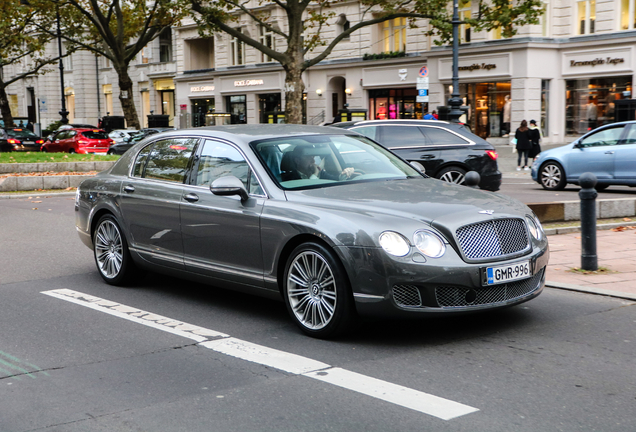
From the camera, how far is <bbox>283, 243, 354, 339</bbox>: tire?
215 inches

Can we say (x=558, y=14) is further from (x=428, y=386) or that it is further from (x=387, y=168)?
(x=428, y=386)

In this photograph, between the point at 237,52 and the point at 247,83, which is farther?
the point at 237,52

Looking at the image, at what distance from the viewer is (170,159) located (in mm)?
7246

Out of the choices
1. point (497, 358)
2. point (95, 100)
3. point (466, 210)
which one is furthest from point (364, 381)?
point (95, 100)

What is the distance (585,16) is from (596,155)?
19.4 metres

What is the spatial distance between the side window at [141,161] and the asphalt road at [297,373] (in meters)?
1.19

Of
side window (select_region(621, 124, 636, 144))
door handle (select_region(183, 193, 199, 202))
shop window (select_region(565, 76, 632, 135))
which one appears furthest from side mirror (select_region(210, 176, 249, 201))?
shop window (select_region(565, 76, 632, 135))

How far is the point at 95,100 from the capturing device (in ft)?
216

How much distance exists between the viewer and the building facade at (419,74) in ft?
111

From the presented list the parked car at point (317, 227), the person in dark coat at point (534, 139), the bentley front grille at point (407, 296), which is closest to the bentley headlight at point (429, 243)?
the parked car at point (317, 227)

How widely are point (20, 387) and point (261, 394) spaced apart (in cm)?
147

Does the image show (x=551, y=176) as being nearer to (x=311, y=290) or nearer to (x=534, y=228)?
(x=534, y=228)

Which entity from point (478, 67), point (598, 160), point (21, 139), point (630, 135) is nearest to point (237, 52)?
point (21, 139)

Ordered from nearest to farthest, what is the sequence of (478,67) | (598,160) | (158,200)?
1. (158,200)
2. (598,160)
3. (478,67)
